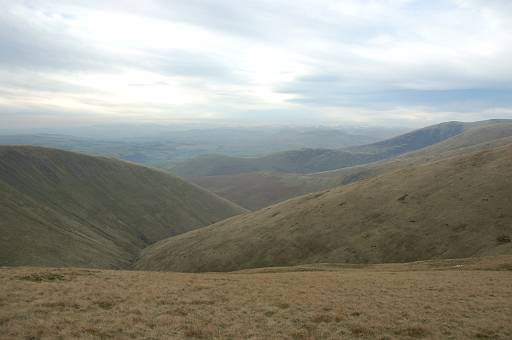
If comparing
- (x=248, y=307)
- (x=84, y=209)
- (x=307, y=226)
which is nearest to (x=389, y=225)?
(x=307, y=226)

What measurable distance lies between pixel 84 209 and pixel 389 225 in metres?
116

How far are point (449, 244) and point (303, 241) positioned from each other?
26038 mm

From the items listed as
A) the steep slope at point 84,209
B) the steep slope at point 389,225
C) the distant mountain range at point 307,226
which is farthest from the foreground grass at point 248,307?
the steep slope at point 84,209

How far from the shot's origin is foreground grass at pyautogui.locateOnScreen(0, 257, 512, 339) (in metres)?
18.4

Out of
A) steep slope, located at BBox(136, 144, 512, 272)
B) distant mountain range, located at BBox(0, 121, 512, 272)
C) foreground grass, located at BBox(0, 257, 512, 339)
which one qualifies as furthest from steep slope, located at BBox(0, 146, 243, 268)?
foreground grass, located at BBox(0, 257, 512, 339)

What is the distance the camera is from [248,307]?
23188 millimetres

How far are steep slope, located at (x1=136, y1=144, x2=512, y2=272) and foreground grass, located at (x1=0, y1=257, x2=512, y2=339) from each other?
26046 millimetres

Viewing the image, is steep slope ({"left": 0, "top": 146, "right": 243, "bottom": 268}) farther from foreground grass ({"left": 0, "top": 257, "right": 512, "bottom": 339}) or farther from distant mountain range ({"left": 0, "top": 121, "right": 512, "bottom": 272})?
foreground grass ({"left": 0, "top": 257, "right": 512, "bottom": 339})

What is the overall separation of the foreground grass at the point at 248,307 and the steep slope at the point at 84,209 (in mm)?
70957

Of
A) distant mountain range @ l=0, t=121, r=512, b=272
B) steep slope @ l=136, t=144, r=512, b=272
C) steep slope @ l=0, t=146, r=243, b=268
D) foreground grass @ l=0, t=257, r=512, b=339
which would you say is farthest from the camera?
steep slope @ l=0, t=146, r=243, b=268

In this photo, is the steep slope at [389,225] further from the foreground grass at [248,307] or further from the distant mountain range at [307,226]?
the foreground grass at [248,307]

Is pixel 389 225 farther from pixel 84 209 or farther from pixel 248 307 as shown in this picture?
pixel 84 209

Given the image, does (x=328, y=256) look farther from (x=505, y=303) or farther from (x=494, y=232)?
(x=505, y=303)

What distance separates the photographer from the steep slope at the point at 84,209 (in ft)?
314
